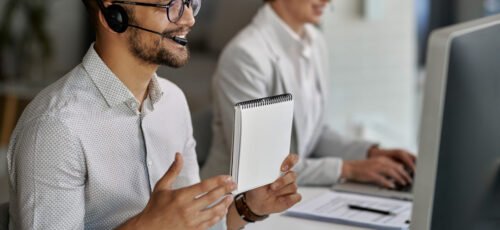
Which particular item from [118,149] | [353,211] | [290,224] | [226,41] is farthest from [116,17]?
[226,41]

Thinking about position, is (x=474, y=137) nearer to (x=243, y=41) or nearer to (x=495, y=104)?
(x=495, y=104)

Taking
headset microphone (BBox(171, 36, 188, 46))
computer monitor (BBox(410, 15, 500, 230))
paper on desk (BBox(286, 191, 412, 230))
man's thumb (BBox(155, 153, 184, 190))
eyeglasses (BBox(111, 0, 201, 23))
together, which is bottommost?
paper on desk (BBox(286, 191, 412, 230))

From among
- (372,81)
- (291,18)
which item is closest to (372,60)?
(372,81)

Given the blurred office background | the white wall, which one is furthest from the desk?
the white wall

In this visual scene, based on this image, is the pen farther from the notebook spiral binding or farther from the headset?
the headset

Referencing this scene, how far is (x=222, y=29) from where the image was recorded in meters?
3.67

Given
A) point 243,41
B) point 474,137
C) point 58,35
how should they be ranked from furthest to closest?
1. point 58,35
2. point 243,41
3. point 474,137

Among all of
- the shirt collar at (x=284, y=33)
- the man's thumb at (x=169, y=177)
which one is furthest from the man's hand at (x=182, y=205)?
the shirt collar at (x=284, y=33)

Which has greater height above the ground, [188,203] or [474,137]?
[474,137]

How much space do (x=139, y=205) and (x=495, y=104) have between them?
75 centimetres

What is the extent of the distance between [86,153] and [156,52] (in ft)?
0.85

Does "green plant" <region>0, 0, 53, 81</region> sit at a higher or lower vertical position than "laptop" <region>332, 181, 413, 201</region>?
higher

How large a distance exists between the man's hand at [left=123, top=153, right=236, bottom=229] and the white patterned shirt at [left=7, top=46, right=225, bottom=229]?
16 centimetres

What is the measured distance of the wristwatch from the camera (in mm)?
1897
